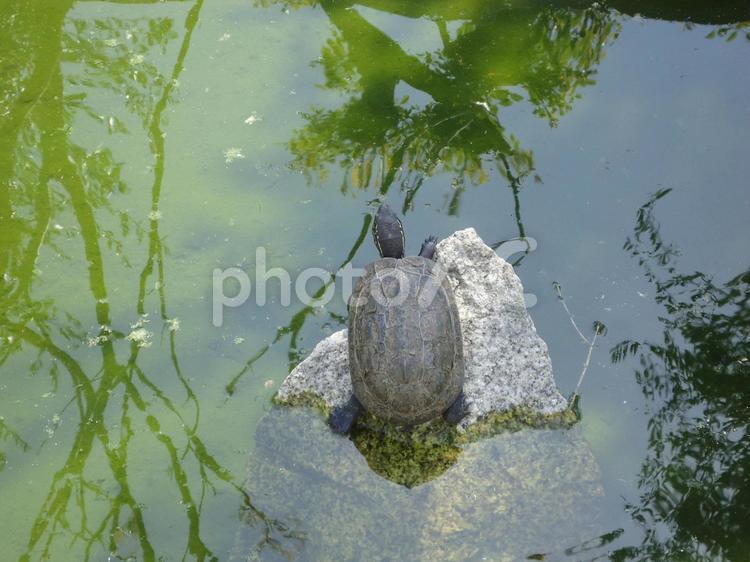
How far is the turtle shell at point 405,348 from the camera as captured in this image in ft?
12.8

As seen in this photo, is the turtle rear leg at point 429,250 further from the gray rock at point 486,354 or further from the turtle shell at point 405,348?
the turtle shell at point 405,348

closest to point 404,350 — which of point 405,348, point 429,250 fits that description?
point 405,348

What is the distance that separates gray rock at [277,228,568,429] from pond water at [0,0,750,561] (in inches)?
11.1

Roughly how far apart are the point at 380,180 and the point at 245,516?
90.6 inches

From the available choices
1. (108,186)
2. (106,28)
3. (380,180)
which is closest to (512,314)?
(380,180)

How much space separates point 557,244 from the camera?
16.5 feet

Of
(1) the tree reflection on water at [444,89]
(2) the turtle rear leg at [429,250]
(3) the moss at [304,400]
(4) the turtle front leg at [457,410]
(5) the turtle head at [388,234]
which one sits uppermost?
(1) the tree reflection on water at [444,89]

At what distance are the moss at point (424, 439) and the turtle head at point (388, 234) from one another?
94cm

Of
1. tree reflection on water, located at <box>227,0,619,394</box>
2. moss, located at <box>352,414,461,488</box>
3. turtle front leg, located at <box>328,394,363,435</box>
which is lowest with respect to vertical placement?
moss, located at <box>352,414,461,488</box>

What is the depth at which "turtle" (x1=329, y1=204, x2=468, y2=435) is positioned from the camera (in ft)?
12.8

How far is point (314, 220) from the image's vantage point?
5215 millimetres

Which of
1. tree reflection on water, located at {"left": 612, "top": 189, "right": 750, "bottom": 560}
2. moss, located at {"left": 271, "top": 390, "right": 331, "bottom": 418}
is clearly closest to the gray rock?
moss, located at {"left": 271, "top": 390, "right": 331, "bottom": 418}

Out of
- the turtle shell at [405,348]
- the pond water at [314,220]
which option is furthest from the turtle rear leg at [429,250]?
the turtle shell at [405,348]

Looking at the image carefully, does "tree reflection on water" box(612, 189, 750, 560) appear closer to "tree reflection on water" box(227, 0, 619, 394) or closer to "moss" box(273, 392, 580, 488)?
"moss" box(273, 392, 580, 488)
